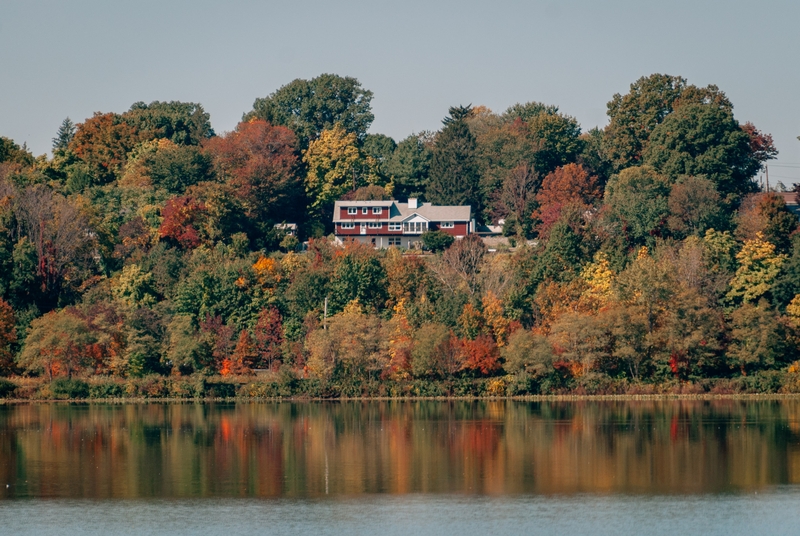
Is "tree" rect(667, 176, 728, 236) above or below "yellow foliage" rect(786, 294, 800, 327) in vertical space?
above

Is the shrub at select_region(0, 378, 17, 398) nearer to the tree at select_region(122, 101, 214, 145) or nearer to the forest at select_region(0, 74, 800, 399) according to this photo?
the forest at select_region(0, 74, 800, 399)

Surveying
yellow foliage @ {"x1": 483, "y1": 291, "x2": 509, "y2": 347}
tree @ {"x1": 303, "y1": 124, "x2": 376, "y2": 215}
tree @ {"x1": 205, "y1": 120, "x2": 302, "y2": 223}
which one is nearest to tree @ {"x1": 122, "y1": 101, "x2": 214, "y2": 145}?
tree @ {"x1": 205, "y1": 120, "x2": 302, "y2": 223}

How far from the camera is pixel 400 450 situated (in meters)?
49.3

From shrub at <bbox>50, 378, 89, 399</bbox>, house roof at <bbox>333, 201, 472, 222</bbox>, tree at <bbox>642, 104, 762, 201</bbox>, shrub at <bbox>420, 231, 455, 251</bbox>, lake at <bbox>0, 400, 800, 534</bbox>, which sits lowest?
lake at <bbox>0, 400, 800, 534</bbox>

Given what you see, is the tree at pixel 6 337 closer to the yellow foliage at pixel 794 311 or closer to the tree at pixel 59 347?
the tree at pixel 59 347

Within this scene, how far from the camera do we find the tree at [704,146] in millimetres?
102125

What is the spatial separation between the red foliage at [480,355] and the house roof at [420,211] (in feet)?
106

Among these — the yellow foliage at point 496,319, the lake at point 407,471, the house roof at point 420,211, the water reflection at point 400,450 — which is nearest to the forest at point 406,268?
the yellow foliage at point 496,319

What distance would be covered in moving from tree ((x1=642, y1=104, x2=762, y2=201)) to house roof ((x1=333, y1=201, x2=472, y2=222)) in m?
19.2

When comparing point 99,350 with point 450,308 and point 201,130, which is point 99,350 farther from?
point 201,130

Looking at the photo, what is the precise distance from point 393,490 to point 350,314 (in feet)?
142

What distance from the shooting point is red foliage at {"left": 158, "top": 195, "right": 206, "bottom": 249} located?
99.9 meters

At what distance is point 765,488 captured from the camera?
38656 millimetres

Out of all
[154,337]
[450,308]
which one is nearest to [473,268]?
[450,308]
